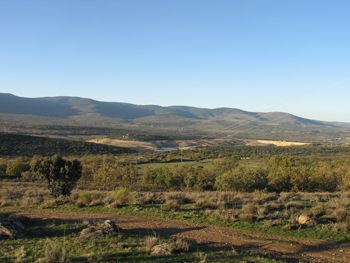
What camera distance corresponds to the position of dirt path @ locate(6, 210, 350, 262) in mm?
14367

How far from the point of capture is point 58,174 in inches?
1132

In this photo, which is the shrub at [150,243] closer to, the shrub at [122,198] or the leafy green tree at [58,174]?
the shrub at [122,198]

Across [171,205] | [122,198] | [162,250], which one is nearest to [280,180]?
[122,198]

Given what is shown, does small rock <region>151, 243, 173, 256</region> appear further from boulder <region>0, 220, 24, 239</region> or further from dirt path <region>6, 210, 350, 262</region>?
boulder <region>0, 220, 24, 239</region>

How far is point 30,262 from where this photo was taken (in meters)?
12.6

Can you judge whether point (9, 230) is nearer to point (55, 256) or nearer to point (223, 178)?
point (55, 256)

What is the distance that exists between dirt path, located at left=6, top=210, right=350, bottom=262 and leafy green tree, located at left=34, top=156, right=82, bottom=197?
739 centimetres

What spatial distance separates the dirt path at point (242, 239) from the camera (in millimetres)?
14367

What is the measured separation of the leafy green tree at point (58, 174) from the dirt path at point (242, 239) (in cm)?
739

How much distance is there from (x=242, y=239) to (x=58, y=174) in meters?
15.9

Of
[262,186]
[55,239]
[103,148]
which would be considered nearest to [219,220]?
[55,239]

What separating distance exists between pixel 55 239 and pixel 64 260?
369 centimetres

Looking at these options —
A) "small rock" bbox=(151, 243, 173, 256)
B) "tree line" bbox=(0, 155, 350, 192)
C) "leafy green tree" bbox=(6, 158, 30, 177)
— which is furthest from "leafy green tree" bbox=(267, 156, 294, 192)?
"leafy green tree" bbox=(6, 158, 30, 177)

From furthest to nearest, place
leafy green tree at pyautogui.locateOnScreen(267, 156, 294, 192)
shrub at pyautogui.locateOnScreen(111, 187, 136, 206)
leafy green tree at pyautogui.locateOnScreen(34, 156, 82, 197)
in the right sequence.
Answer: leafy green tree at pyautogui.locateOnScreen(267, 156, 294, 192)
leafy green tree at pyautogui.locateOnScreen(34, 156, 82, 197)
shrub at pyautogui.locateOnScreen(111, 187, 136, 206)
